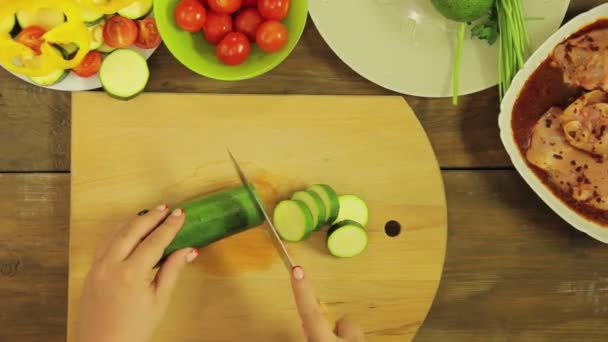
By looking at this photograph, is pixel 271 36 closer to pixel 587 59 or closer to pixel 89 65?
pixel 89 65

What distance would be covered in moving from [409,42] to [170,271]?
769 mm

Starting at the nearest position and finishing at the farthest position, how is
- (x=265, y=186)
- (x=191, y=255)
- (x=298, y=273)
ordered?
(x=298, y=273) → (x=191, y=255) → (x=265, y=186)

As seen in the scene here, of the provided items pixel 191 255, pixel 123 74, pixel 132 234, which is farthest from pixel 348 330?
pixel 123 74

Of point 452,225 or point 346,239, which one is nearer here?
point 346,239

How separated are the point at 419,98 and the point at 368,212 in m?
0.31

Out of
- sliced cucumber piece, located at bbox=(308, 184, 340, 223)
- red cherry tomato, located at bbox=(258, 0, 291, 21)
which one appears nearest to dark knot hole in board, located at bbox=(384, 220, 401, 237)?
sliced cucumber piece, located at bbox=(308, 184, 340, 223)

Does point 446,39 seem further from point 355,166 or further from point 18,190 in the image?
point 18,190

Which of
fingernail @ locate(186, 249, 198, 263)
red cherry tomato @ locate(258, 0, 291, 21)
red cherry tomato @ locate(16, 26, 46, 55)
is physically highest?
red cherry tomato @ locate(258, 0, 291, 21)

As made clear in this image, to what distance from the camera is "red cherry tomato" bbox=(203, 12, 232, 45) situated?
1448 mm

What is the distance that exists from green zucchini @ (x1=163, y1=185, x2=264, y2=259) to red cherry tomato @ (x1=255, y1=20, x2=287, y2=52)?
0.32 metres

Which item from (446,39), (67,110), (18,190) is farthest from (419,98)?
(18,190)

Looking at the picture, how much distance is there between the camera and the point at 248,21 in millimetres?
1461

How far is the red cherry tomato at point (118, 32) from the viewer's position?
142 cm

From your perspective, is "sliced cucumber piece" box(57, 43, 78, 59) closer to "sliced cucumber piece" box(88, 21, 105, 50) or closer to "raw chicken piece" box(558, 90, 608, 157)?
"sliced cucumber piece" box(88, 21, 105, 50)
